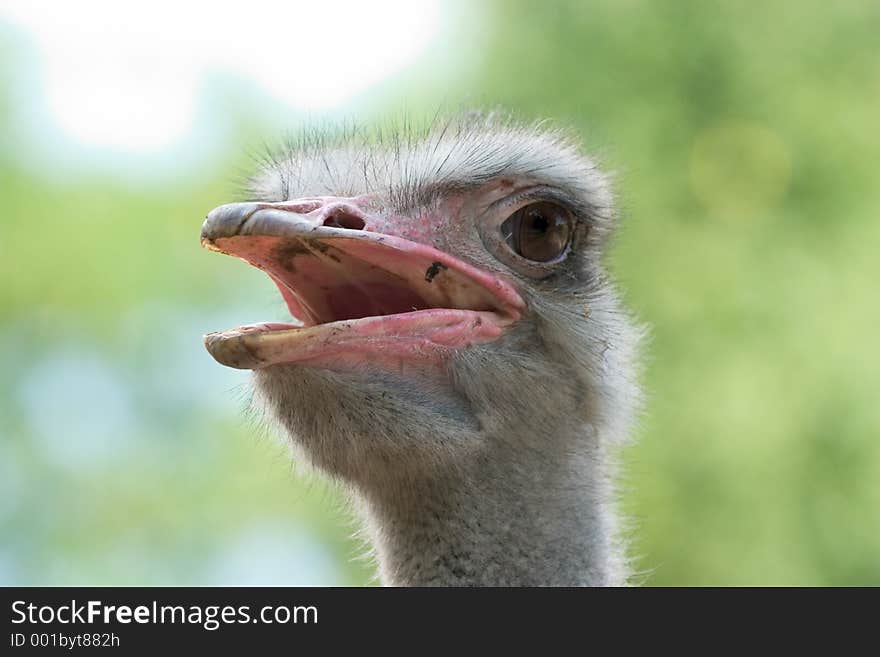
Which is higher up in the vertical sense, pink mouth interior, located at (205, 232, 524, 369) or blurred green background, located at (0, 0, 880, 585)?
blurred green background, located at (0, 0, 880, 585)

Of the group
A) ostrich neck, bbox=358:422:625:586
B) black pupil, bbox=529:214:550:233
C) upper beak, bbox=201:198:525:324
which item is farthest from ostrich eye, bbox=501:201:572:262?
ostrich neck, bbox=358:422:625:586

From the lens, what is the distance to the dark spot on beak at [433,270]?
1.90 metres

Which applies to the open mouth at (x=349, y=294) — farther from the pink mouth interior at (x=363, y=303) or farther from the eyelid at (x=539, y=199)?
the eyelid at (x=539, y=199)

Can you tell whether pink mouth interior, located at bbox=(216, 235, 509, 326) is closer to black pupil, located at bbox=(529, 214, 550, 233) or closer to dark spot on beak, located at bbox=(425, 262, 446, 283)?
dark spot on beak, located at bbox=(425, 262, 446, 283)

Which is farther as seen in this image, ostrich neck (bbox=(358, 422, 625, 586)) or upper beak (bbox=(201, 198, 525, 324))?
ostrich neck (bbox=(358, 422, 625, 586))

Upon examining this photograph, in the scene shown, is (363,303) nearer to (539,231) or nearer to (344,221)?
(344,221)

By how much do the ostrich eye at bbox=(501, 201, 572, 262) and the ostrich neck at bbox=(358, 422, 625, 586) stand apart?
0.30 meters

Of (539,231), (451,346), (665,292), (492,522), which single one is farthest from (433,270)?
(665,292)

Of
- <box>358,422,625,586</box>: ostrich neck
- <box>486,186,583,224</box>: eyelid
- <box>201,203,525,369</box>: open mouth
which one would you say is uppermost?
<box>486,186,583,224</box>: eyelid

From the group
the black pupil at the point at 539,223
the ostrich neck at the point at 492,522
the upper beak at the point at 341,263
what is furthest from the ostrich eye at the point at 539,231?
the ostrich neck at the point at 492,522

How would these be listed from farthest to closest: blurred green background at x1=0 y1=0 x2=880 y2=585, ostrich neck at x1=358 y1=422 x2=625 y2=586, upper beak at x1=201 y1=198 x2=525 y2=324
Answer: blurred green background at x1=0 y1=0 x2=880 y2=585 → ostrich neck at x1=358 y1=422 x2=625 y2=586 → upper beak at x1=201 y1=198 x2=525 y2=324

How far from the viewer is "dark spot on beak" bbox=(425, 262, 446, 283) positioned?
1901mm

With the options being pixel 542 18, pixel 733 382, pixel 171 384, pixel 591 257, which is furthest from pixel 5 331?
pixel 591 257
